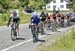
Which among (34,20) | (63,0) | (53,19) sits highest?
(34,20)

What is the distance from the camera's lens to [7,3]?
60.3m

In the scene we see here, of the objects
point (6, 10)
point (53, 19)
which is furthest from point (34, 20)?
point (6, 10)

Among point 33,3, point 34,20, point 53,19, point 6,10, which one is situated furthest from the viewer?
point 33,3

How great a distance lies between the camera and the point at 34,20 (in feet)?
60.3

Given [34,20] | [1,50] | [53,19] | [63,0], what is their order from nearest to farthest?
[1,50]
[34,20]
[53,19]
[63,0]

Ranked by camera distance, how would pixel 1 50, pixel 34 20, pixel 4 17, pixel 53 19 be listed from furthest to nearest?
1. pixel 4 17
2. pixel 53 19
3. pixel 34 20
4. pixel 1 50

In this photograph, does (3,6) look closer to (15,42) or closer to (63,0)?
(15,42)

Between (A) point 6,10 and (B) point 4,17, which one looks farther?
(A) point 6,10

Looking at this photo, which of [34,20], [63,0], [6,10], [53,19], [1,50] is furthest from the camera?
[63,0]

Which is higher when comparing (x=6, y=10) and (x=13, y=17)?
(x=13, y=17)

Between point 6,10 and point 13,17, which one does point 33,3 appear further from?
point 13,17

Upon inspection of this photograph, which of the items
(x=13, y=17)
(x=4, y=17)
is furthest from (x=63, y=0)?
(x=13, y=17)

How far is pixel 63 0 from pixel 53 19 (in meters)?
114

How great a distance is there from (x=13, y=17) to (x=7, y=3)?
41429 millimetres
